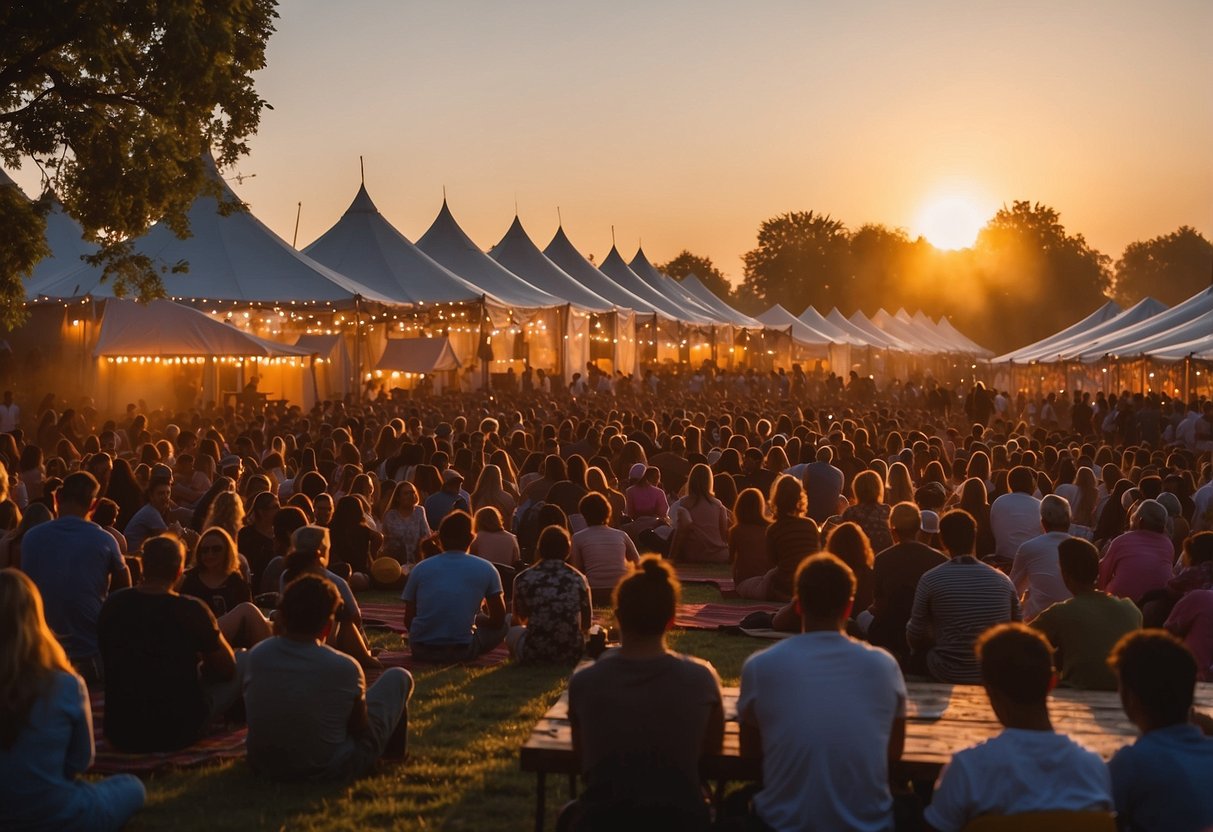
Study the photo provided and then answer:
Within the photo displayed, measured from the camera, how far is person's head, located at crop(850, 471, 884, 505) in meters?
11.1

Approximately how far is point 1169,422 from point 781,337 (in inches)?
1185

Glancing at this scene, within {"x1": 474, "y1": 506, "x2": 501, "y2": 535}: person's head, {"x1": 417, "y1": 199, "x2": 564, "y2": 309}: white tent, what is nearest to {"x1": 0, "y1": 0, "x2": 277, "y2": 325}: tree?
{"x1": 474, "y1": 506, "x2": 501, "y2": 535}: person's head

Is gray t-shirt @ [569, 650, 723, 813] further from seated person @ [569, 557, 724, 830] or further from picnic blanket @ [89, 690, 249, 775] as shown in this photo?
picnic blanket @ [89, 690, 249, 775]

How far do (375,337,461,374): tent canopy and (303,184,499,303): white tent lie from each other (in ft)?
4.60

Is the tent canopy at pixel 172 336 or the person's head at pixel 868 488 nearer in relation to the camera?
the person's head at pixel 868 488

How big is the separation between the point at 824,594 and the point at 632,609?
2.11 feet

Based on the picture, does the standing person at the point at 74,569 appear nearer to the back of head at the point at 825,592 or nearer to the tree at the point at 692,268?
the back of head at the point at 825,592

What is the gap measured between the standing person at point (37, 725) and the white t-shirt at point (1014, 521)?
8.69m

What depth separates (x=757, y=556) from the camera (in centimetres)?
1239

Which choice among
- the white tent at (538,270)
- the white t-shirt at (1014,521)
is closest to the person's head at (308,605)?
the white t-shirt at (1014,521)

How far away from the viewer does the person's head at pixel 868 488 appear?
11070 millimetres

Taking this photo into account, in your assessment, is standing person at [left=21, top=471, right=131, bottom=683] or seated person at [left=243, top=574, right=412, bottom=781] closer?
seated person at [left=243, top=574, right=412, bottom=781]

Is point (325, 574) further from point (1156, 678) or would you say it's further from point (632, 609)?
point (1156, 678)

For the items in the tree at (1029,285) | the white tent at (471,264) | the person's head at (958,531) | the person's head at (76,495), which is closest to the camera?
the person's head at (958,531)
